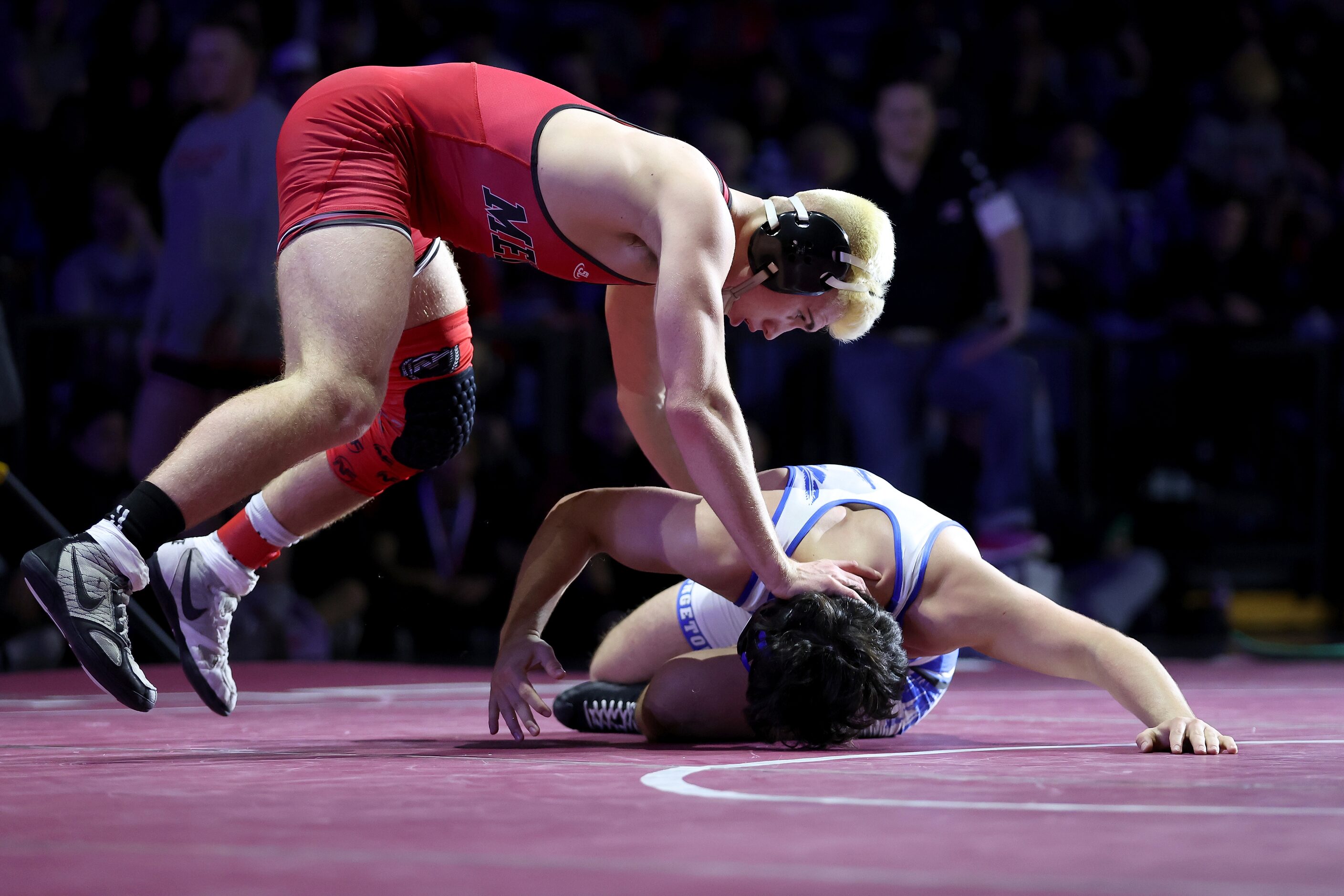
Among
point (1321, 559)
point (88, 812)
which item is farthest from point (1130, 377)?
point (88, 812)

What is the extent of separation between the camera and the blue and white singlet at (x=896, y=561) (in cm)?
291

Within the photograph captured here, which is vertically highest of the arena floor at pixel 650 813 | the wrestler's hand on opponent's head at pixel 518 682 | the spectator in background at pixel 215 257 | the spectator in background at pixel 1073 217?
the spectator in background at pixel 1073 217

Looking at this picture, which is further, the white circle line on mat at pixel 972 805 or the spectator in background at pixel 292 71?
the spectator in background at pixel 292 71

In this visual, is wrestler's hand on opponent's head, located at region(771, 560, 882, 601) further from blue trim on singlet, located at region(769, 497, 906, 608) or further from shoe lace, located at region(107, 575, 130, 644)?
shoe lace, located at region(107, 575, 130, 644)

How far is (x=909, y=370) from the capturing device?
6297 millimetres

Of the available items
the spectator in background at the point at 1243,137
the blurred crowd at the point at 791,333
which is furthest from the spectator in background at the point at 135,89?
the spectator in background at the point at 1243,137

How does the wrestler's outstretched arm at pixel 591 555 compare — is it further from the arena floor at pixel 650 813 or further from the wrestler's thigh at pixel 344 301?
the wrestler's thigh at pixel 344 301

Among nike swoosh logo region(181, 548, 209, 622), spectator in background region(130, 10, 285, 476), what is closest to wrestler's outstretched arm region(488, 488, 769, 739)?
nike swoosh logo region(181, 548, 209, 622)

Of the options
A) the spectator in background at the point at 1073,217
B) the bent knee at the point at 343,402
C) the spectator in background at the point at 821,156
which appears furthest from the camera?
the spectator in background at the point at 1073,217

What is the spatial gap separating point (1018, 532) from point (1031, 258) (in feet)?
5.63

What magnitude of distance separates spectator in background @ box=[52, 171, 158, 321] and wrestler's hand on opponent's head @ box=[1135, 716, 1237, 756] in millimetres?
4690

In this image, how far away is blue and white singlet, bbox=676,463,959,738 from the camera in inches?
115

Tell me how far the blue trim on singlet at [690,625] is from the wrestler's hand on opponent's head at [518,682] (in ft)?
1.42

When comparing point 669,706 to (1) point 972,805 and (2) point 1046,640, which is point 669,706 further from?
(1) point 972,805
